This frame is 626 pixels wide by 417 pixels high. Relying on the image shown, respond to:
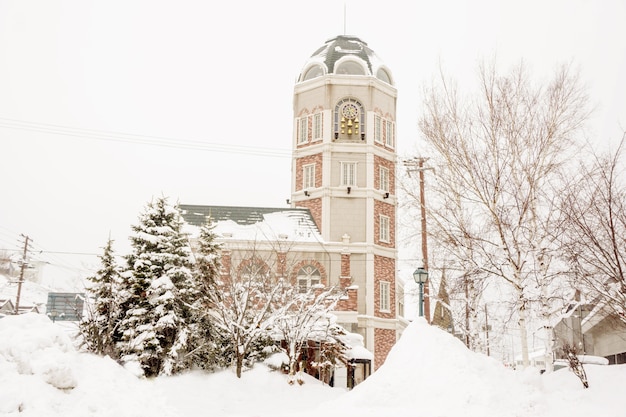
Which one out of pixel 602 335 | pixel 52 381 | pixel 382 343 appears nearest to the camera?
pixel 52 381

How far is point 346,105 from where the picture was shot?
124ft

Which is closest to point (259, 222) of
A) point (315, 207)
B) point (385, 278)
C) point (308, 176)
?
point (315, 207)

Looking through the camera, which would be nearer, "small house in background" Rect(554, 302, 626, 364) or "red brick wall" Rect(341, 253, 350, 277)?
"small house in background" Rect(554, 302, 626, 364)

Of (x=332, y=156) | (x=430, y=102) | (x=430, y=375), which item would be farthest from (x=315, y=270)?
(x=430, y=375)

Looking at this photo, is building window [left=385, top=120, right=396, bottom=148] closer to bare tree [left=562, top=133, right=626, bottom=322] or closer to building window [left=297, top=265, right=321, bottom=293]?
building window [left=297, top=265, right=321, bottom=293]

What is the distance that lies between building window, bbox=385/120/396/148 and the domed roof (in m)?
3.17

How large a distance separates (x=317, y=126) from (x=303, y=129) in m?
1.23

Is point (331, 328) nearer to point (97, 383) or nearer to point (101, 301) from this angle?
point (101, 301)

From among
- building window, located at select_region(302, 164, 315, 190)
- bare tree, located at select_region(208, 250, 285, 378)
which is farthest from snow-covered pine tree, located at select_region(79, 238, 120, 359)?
building window, located at select_region(302, 164, 315, 190)

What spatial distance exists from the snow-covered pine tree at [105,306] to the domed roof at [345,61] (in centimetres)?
2177

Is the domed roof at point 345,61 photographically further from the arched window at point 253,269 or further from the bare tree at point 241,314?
the bare tree at point 241,314

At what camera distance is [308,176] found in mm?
37469

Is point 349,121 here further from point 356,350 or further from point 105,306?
point 105,306

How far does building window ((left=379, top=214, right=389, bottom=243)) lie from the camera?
36188 mm
